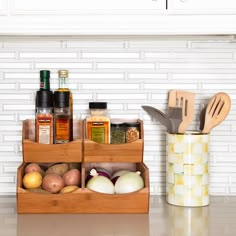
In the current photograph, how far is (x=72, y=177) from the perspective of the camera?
1.84 meters

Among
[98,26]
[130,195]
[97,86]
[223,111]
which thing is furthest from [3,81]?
[223,111]

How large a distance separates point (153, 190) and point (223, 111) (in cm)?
44

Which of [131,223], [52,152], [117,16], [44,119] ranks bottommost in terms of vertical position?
[131,223]

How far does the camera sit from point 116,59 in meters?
2.07

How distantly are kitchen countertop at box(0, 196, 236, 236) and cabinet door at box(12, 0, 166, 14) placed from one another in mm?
705

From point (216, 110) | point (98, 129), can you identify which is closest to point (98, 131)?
point (98, 129)

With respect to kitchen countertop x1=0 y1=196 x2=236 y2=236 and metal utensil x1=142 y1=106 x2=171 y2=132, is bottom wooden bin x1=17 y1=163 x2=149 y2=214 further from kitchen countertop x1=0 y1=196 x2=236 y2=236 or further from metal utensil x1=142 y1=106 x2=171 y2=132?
metal utensil x1=142 y1=106 x2=171 y2=132

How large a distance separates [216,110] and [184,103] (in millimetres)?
127

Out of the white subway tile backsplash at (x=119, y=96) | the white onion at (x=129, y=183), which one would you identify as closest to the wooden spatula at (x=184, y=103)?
the white subway tile backsplash at (x=119, y=96)

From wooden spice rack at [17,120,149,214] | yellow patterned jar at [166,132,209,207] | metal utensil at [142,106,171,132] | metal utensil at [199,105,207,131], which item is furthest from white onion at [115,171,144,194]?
metal utensil at [199,105,207,131]

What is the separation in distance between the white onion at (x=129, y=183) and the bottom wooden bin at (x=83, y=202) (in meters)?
0.03

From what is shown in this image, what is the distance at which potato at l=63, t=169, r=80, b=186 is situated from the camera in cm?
184

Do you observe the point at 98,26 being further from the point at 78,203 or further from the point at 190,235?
the point at 190,235

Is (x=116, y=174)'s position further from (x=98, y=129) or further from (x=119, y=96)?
(x=119, y=96)
